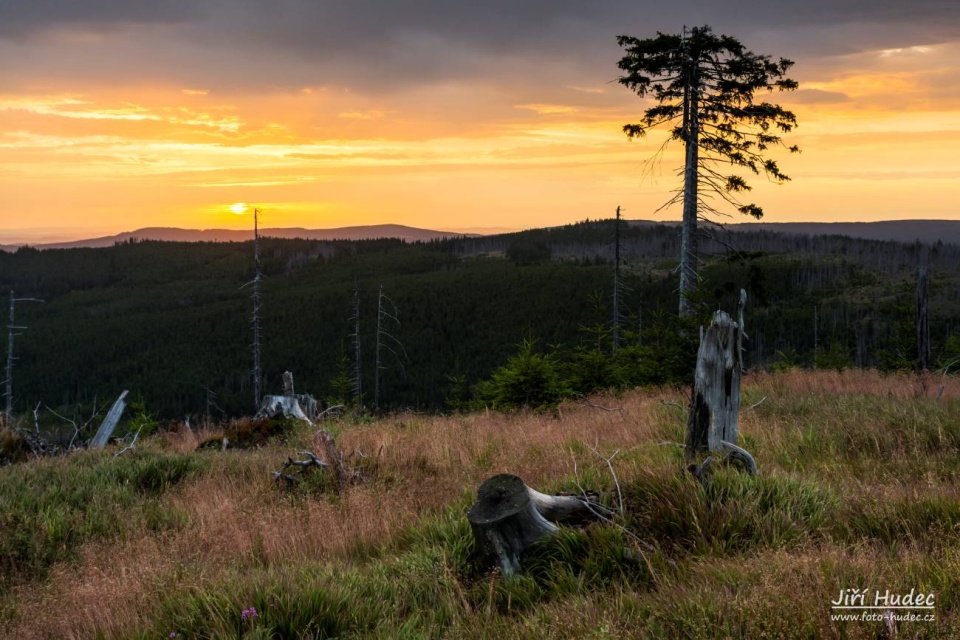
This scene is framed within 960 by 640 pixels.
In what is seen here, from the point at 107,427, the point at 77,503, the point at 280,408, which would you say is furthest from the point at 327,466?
the point at 107,427

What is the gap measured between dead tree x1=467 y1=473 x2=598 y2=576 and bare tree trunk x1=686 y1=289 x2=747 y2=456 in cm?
212

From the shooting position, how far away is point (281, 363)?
4941 inches

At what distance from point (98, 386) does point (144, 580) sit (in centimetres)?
15165

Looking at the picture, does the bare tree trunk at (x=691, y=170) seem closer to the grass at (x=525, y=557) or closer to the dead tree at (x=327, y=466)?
the grass at (x=525, y=557)

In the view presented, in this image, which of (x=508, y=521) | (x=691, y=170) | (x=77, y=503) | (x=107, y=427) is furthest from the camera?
(x=691, y=170)

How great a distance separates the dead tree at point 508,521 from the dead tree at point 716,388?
83.3 inches

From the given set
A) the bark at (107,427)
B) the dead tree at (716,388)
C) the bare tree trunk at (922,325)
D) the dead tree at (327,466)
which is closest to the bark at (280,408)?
the bark at (107,427)

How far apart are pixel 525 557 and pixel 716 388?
302 cm

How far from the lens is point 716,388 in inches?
245

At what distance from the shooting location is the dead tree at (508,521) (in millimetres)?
→ 4160

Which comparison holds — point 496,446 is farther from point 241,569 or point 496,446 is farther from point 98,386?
point 98,386

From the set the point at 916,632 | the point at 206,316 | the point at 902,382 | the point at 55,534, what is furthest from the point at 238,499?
the point at 206,316

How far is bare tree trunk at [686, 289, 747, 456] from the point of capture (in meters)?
6.12

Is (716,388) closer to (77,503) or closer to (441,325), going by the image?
(77,503)
